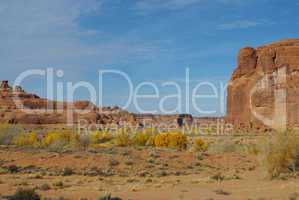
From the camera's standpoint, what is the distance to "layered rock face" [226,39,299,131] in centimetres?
6588

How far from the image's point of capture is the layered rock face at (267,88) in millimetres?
65875

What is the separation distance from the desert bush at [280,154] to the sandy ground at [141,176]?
64 centimetres

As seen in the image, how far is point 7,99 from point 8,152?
88.1 m

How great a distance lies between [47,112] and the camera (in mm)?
101312

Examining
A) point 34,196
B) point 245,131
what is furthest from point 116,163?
point 245,131

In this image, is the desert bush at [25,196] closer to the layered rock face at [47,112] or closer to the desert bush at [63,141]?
the desert bush at [63,141]

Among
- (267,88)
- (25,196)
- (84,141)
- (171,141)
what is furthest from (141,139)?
(267,88)

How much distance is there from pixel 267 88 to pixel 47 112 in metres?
55.0

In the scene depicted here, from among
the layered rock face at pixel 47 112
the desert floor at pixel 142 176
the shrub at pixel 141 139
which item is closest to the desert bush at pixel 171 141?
the shrub at pixel 141 139

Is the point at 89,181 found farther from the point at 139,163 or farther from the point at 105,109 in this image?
the point at 105,109

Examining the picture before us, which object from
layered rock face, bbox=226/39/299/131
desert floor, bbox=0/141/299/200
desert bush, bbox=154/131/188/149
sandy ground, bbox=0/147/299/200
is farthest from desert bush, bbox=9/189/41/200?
layered rock face, bbox=226/39/299/131

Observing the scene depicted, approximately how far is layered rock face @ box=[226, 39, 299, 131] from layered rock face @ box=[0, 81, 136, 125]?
3562 cm

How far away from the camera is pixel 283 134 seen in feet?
64.7

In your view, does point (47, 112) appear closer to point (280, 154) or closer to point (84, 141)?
point (84, 141)
